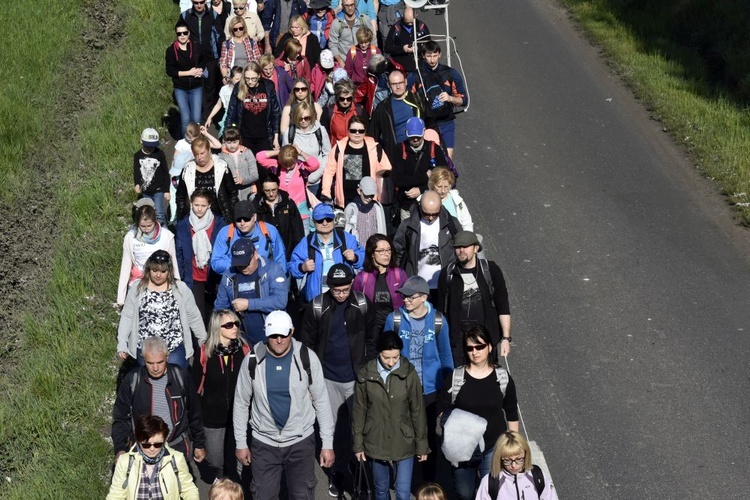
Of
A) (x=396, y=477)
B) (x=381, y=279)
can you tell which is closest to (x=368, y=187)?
(x=381, y=279)

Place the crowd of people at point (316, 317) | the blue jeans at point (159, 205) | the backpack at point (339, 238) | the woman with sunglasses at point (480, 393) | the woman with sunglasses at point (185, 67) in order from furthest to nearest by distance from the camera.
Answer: the woman with sunglasses at point (185, 67)
the blue jeans at point (159, 205)
the backpack at point (339, 238)
the crowd of people at point (316, 317)
the woman with sunglasses at point (480, 393)

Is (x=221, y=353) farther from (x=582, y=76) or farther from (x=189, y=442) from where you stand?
(x=582, y=76)

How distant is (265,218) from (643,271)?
459 cm

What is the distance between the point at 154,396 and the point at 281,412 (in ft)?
3.11

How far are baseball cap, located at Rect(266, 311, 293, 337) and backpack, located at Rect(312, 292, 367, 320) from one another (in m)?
0.93

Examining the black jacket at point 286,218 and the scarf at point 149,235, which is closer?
the scarf at point 149,235

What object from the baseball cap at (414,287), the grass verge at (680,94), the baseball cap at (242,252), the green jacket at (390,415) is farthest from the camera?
the grass verge at (680,94)

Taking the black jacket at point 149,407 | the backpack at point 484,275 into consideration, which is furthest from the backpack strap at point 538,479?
the black jacket at point 149,407

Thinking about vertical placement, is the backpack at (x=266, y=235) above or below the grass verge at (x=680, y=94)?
above

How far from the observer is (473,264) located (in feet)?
32.0

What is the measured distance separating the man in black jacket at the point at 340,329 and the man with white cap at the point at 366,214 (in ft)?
5.31

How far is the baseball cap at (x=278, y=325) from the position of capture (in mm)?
8570

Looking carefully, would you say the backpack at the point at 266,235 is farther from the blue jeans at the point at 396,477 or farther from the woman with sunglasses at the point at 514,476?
the woman with sunglasses at the point at 514,476

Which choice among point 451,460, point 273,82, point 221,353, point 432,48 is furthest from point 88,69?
point 451,460
